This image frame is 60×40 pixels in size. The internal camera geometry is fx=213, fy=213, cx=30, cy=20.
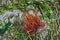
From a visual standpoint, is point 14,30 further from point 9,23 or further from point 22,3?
point 22,3

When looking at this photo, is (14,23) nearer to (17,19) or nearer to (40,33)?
(17,19)

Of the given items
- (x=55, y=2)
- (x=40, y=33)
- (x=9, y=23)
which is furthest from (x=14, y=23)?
(x=55, y=2)

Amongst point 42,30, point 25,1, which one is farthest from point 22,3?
point 42,30

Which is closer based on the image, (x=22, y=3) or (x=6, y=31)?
(x=6, y=31)

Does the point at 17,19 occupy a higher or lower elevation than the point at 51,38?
higher

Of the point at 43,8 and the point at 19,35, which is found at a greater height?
the point at 43,8

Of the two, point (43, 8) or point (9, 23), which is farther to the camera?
point (43, 8)

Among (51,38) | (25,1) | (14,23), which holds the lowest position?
(51,38)

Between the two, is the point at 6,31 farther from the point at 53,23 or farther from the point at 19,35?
the point at 53,23
